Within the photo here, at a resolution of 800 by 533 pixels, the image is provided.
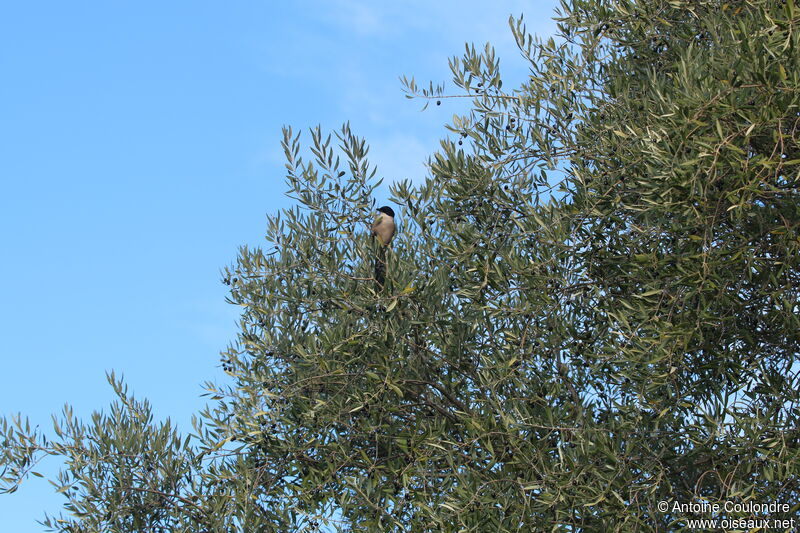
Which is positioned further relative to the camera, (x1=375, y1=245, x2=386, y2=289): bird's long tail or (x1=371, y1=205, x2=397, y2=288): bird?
(x1=371, y1=205, x2=397, y2=288): bird

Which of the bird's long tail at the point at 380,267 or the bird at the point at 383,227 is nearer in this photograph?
the bird's long tail at the point at 380,267

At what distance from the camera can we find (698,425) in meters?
9.69

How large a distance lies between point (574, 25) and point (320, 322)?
20.5 ft

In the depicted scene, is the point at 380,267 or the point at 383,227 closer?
the point at 380,267

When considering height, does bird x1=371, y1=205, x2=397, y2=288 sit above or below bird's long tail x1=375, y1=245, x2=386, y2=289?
above

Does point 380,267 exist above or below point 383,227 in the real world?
below

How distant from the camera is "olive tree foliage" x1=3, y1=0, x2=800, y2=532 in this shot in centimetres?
966

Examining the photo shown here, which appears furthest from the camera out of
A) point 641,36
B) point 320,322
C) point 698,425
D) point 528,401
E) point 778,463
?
point 641,36

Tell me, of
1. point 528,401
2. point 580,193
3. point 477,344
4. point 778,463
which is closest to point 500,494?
point 528,401

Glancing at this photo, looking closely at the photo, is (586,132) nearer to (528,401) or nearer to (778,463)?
(528,401)

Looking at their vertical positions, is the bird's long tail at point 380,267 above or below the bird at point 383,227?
below

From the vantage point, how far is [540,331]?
10922 millimetres

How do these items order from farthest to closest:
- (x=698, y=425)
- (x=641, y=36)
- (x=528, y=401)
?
(x=641, y=36)
(x=528, y=401)
(x=698, y=425)

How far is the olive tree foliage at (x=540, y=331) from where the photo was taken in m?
9.66
